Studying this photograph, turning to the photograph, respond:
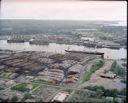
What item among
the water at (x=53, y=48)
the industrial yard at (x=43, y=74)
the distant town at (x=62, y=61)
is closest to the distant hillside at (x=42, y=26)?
the distant town at (x=62, y=61)

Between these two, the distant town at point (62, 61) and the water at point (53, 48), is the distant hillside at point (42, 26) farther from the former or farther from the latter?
the water at point (53, 48)

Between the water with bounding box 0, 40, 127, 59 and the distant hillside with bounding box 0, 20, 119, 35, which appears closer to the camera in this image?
the water with bounding box 0, 40, 127, 59

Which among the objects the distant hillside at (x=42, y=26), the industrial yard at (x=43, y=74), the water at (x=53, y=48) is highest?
the distant hillside at (x=42, y=26)

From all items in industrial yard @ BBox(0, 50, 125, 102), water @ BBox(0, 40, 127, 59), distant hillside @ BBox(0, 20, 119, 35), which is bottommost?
industrial yard @ BBox(0, 50, 125, 102)

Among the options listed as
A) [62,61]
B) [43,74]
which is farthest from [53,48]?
[43,74]

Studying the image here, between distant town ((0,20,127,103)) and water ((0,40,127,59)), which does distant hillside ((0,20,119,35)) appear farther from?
water ((0,40,127,59))

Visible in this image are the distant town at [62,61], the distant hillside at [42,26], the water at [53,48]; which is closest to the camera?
the distant town at [62,61]

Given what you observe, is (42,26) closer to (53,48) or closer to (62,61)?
(53,48)

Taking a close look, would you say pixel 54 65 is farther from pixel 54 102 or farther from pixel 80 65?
pixel 54 102

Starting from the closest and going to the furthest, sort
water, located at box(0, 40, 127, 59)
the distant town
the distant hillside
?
the distant town < water, located at box(0, 40, 127, 59) < the distant hillside

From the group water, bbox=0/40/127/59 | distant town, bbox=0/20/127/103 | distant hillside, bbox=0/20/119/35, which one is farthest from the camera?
distant hillside, bbox=0/20/119/35

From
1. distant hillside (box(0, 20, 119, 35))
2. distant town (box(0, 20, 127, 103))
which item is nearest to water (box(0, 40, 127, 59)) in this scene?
distant town (box(0, 20, 127, 103))

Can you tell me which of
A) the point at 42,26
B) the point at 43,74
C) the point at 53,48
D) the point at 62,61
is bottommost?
the point at 43,74
